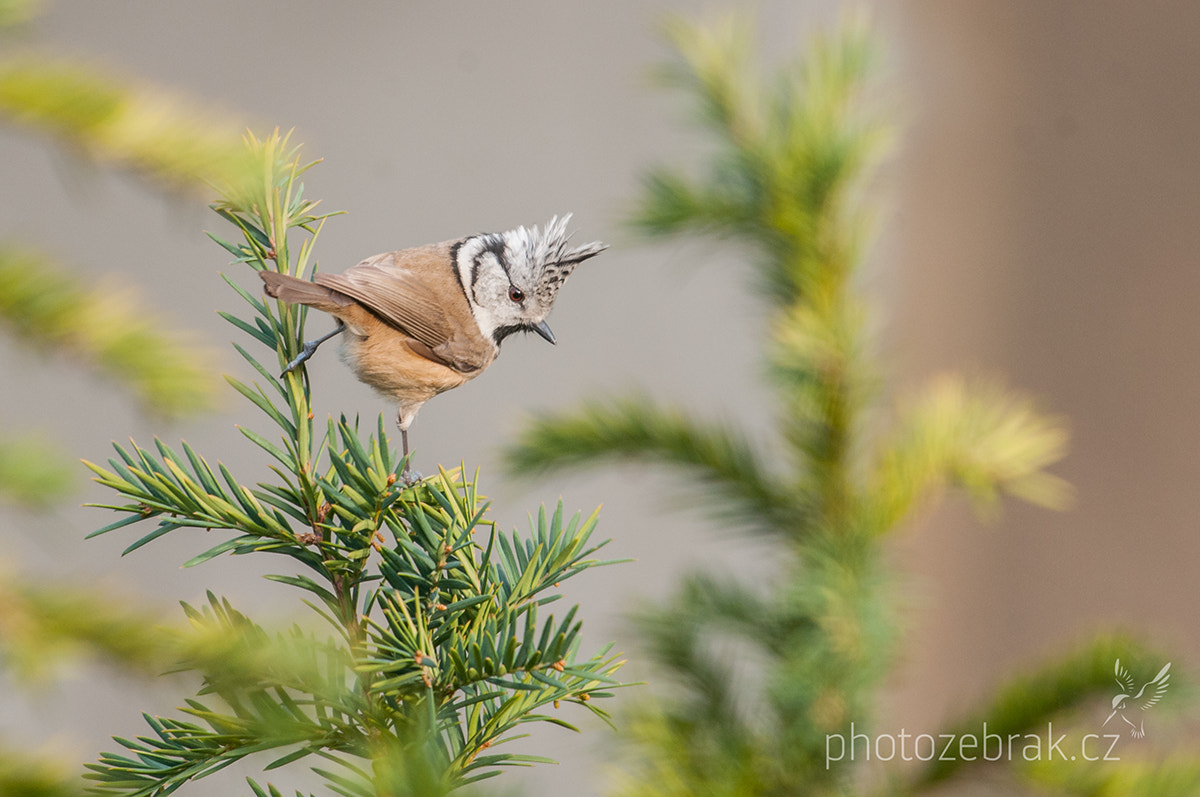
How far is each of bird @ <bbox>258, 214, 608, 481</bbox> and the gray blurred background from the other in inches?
21.8

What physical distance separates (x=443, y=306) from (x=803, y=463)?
0.31m

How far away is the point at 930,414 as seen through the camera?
83cm

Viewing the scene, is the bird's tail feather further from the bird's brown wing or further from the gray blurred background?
the gray blurred background

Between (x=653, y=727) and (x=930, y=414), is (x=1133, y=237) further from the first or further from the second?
(x=653, y=727)

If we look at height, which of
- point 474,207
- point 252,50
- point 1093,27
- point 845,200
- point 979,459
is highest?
point 1093,27

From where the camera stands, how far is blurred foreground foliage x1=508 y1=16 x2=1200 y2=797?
72cm

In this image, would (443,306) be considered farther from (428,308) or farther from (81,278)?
(81,278)

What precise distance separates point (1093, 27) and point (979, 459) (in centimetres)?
139

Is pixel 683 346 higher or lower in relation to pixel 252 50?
lower

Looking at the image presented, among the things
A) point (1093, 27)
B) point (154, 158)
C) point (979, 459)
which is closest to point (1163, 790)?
point (979, 459)

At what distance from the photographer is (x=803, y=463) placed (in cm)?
79
